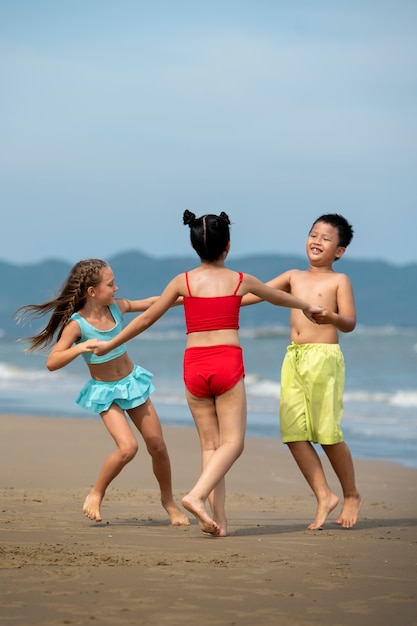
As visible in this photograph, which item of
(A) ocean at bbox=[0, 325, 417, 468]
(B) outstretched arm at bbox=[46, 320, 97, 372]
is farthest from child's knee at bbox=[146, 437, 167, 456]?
(A) ocean at bbox=[0, 325, 417, 468]

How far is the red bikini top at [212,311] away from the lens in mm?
5273

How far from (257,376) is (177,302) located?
17968 mm

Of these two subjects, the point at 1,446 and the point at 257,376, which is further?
the point at 257,376

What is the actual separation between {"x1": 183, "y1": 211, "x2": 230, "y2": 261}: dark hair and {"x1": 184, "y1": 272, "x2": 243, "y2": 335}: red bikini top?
19 cm

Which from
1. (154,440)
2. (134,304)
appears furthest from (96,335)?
(154,440)

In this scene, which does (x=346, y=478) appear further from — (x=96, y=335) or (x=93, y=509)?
(x=96, y=335)

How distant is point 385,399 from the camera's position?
17.6 m

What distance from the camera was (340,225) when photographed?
237 inches

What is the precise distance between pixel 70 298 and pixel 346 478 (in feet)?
6.39

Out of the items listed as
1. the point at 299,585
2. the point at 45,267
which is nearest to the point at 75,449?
the point at 299,585

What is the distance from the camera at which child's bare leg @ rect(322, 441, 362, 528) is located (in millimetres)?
5844

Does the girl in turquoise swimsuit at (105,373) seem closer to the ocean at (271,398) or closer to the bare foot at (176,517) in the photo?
the bare foot at (176,517)

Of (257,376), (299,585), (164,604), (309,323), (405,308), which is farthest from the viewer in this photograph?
(405,308)

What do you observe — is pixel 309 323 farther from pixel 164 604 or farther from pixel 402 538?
pixel 164 604
